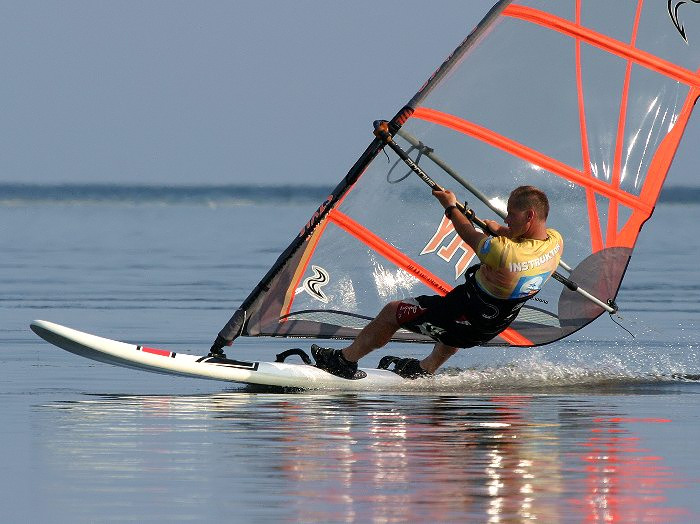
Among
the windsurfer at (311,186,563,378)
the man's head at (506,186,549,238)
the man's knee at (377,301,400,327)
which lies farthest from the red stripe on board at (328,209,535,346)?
the man's head at (506,186,549,238)

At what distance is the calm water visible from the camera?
704 centimetres

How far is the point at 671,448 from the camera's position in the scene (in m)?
8.43

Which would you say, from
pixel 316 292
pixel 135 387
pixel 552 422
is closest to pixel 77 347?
pixel 135 387

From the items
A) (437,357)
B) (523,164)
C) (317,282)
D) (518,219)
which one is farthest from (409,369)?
(518,219)

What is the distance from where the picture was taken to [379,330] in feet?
34.7

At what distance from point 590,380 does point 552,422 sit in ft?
6.96

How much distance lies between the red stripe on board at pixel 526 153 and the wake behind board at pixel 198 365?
5.52 ft

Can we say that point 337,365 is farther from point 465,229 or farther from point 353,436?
point 353,436

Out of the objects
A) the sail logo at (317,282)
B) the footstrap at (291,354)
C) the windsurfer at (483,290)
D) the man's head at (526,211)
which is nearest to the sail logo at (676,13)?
the windsurfer at (483,290)

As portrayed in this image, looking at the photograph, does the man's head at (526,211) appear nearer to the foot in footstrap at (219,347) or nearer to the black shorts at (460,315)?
the black shorts at (460,315)

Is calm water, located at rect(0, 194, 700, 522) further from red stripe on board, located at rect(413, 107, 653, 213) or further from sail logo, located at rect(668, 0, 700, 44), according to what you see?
sail logo, located at rect(668, 0, 700, 44)

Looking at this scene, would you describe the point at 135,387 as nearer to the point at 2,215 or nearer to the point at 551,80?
the point at 551,80

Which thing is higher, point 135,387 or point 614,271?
point 614,271

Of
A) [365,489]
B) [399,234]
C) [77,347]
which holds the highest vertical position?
[399,234]
